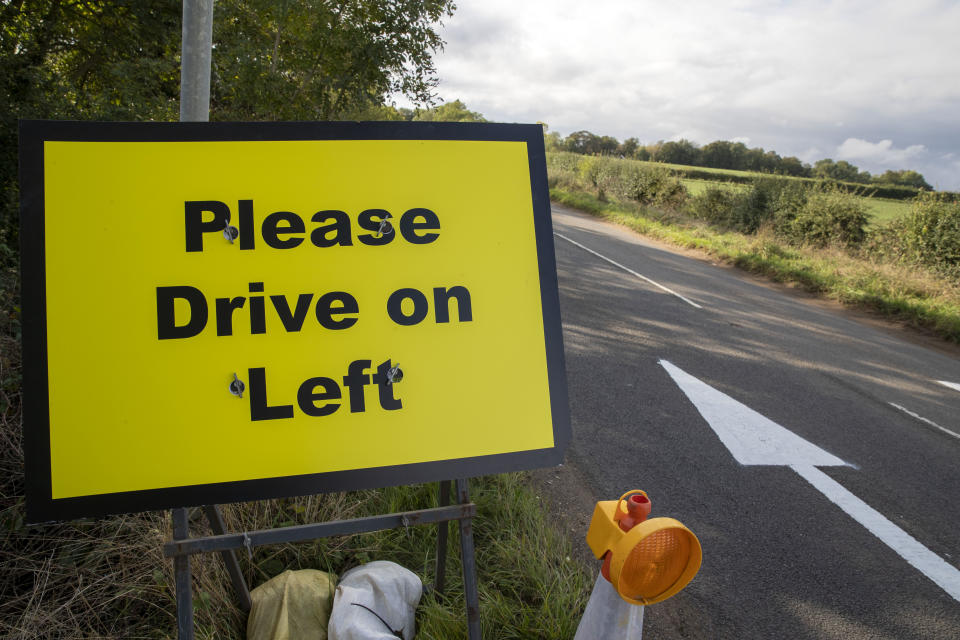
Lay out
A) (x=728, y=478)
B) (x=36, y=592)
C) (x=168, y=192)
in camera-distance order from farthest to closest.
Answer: (x=728, y=478) → (x=36, y=592) → (x=168, y=192)

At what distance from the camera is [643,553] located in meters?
1.41

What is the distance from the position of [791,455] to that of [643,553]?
3377 millimetres

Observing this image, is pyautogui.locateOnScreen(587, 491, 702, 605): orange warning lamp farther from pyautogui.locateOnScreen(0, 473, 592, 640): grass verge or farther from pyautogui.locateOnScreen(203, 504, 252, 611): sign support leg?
pyautogui.locateOnScreen(203, 504, 252, 611): sign support leg

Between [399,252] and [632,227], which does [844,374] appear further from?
[632,227]

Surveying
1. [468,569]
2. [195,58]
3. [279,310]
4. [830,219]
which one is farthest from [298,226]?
[830,219]

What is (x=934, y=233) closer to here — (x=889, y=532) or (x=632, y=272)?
(x=632, y=272)

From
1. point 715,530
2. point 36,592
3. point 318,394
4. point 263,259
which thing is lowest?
point 715,530

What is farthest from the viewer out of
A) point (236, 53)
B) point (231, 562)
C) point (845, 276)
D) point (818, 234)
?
point (818, 234)

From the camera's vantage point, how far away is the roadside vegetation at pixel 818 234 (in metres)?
10.3

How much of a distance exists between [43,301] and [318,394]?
79cm

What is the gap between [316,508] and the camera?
2.53m

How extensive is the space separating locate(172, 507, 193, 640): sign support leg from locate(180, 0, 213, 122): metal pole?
1.37m

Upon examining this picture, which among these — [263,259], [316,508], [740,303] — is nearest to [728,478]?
[316,508]

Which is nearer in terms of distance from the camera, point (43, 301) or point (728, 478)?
point (43, 301)
